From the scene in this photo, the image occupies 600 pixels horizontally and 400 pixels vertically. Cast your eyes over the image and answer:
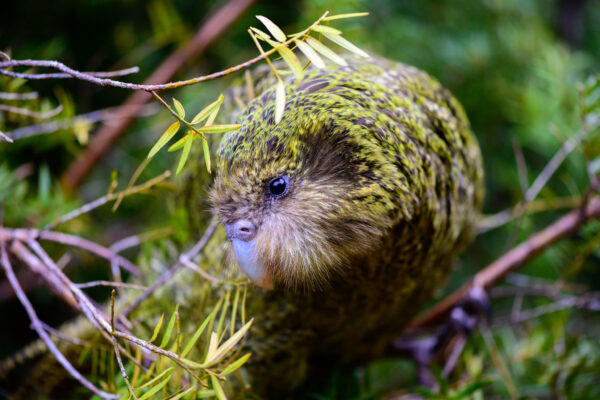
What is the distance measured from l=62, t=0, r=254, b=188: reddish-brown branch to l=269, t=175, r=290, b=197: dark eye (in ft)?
2.35

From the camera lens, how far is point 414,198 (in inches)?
31.4

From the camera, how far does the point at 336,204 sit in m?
0.72

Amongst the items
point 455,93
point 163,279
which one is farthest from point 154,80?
point 455,93

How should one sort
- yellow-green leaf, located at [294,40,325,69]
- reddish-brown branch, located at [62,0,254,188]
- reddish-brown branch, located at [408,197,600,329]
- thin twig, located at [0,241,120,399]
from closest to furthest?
yellow-green leaf, located at [294,40,325,69] < thin twig, located at [0,241,120,399] < reddish-brown branch, located at [408,197,600,329] < reddish-brown branch, located at [62,0,254,188]

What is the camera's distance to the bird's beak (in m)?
0.75

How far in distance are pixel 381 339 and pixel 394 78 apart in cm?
61

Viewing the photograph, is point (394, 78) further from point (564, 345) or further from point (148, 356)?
point (564, 345)

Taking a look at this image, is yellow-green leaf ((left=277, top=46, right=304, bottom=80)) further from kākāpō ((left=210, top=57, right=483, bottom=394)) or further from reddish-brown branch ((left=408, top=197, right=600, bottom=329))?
reddish-brown branch ((left=408, top=197, right=600, bottom=329))

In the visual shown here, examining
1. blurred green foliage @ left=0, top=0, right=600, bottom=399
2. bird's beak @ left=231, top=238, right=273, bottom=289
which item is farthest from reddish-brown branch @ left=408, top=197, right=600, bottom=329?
bird's beak @ left=231, top=238, right=273, bottom=289

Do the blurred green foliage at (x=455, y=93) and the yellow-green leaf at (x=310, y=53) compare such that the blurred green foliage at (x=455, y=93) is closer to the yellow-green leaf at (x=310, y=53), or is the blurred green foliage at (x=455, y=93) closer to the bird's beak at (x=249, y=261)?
the bird's beak at (x=249, y=261)

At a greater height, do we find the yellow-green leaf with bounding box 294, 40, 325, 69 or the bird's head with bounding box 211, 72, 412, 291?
the yellow-green leaf with bounding box 294, 40, 325, 69

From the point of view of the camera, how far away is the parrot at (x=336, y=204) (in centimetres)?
73

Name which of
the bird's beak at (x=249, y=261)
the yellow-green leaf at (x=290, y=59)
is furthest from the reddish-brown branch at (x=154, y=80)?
the yellow-green leaf at (x=290, y=59)

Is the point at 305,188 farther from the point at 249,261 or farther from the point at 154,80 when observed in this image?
the point at 154,80
